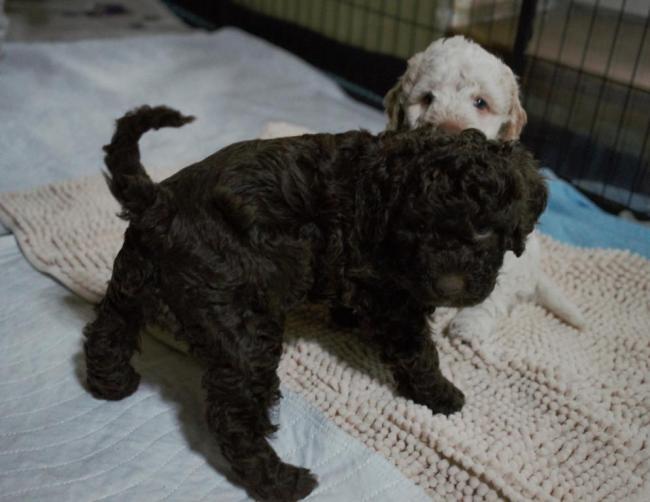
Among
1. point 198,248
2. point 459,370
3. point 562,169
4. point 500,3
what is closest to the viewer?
point 198,248

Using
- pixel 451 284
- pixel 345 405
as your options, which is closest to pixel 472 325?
pixel 345 405

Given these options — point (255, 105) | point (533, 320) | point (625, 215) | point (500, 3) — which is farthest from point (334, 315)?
point (500, 3)

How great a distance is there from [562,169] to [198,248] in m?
2.62

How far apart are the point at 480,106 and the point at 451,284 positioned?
113 centimetres

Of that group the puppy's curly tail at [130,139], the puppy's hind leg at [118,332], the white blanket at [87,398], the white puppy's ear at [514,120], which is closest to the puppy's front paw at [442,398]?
the white blanket at [87,398]

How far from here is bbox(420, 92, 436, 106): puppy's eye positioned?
99.7 inches

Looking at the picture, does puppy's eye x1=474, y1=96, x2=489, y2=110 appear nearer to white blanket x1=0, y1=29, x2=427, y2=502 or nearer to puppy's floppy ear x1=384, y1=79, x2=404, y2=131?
puppy's floppy ear x1=384, y1=79, x2=404, y2=131

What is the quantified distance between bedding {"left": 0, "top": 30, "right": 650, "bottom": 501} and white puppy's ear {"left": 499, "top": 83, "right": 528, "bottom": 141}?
1.85ft

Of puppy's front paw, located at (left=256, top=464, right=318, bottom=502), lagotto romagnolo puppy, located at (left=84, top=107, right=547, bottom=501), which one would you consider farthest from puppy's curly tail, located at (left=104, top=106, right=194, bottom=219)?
puppy's front paw, located at (left=256, top=464, right=318, bottom=502)

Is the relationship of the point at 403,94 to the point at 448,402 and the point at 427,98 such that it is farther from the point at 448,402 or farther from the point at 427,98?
the point at 448,402

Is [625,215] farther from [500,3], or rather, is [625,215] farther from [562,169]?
[500,3]

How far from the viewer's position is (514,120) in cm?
260

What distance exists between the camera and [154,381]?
6.91 feet

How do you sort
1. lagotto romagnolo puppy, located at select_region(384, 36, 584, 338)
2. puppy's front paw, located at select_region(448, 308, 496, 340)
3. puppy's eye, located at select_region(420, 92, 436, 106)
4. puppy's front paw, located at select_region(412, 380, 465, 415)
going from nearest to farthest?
puppy's front paw, located at select_region(412, 380, 465, 415) → puppy's front paw, located at select_region(448, 308, 496, 340) → lagotto romagnolo puppy, located at select_region(384, 36, 584, 338) → puppy's eye, located at select_region(420, 92, 436, 106)
